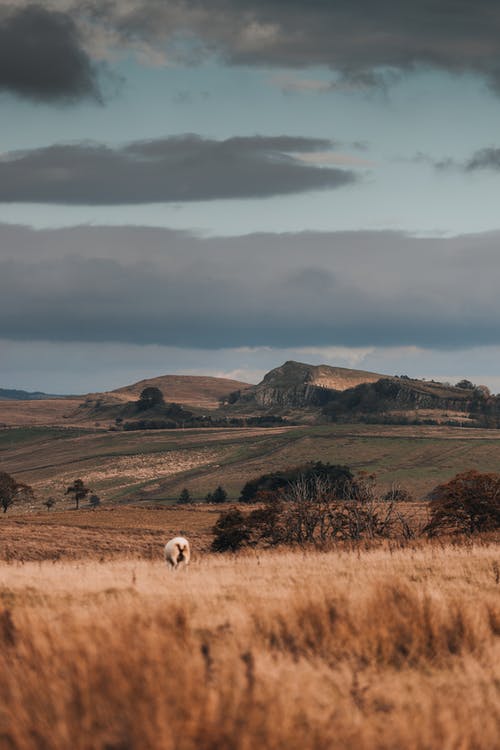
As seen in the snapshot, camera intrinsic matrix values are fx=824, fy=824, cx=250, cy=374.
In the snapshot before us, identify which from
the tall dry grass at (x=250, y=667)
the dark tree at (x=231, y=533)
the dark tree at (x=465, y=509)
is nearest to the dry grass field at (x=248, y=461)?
the dark tree at (x=231, y=533)

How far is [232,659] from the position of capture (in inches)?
312

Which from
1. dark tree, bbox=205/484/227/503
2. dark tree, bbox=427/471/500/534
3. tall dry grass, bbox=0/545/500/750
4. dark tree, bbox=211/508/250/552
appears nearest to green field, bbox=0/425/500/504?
dark tree, bbox=205/484/227/503

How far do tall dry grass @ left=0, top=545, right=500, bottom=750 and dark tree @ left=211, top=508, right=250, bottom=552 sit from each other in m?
40.6

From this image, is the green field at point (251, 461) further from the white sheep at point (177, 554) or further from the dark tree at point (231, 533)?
the white sheep at point (177, 554)

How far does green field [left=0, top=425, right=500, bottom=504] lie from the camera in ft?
479

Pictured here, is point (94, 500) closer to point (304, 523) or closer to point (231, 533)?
point (231, 533)

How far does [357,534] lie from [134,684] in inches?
1593

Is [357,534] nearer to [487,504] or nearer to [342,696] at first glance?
[487,504]

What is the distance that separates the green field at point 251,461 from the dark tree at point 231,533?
239 ft

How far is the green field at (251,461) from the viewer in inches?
5753

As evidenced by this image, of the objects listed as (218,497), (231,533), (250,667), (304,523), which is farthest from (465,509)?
(218,497)

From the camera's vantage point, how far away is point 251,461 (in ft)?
554

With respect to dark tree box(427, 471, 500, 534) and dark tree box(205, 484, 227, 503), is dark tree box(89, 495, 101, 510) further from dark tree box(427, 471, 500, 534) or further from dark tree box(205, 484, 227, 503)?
dark tree box(427, 471, 500, 534)

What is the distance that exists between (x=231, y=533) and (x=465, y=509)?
681 inches
